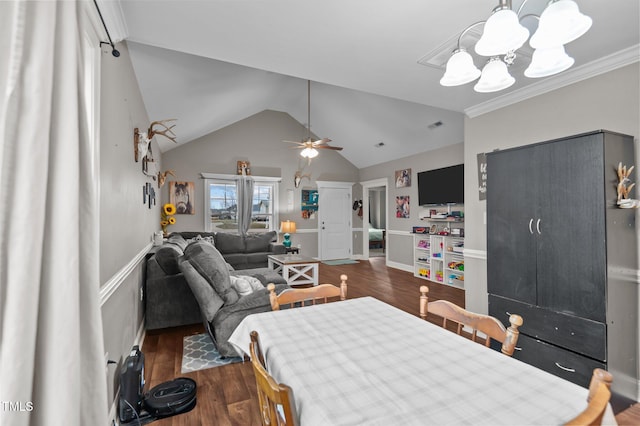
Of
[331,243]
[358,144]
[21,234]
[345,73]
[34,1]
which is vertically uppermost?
[358,144]

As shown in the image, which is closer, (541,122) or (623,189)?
(623,189)

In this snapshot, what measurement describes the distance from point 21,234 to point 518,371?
4.67 feet

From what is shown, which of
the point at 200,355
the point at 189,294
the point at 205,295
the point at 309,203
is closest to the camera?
the point at 205,295

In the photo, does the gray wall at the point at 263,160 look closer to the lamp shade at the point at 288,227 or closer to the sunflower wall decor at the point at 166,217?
the sunflower wall decor at the point at 166,217

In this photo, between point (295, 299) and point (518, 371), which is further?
point (295, 299)

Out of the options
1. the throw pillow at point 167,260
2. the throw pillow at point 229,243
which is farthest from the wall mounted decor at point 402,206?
the throw pillow at point 167,260

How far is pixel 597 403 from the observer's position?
0.67 metres

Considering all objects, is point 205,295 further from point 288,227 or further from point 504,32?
point 288,227

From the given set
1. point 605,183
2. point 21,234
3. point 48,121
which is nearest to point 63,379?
point 21,234

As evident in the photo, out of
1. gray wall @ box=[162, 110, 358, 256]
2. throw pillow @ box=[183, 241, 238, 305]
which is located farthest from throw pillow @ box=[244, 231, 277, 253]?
throw pillow @ box=[183, 241, 238, 305]

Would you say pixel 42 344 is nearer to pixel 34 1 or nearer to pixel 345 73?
pixel 34 1

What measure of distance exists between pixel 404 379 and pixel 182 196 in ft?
20.7

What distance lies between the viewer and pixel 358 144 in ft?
23.7

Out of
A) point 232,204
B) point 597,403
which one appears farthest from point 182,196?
point 597,403
